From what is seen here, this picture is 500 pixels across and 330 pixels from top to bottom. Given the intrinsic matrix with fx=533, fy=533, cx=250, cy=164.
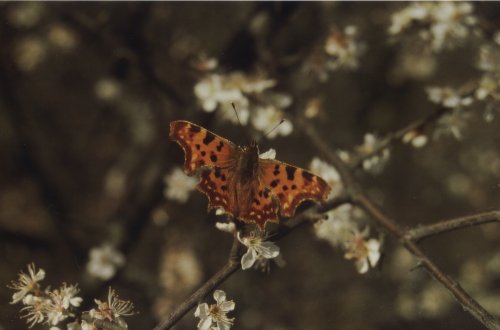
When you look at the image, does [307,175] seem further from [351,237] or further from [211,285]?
[351,237]

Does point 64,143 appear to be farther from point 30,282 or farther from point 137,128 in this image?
point 30,282

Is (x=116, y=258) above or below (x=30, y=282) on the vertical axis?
above

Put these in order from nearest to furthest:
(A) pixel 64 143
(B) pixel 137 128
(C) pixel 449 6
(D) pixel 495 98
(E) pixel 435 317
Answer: (D) pixel 495 98 → (C) pixel 449 6 → (B) pixel 137 128 → (E) pixel 435 317 → (A) pixel 64 143

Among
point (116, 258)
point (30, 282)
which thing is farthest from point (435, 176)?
point (30, 282)

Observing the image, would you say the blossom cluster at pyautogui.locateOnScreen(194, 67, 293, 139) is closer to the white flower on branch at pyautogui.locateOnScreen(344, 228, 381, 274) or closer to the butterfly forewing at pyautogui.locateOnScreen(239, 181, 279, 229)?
the white flower on branch at pyautogui.locateOnScreen(344, 228, 381, 274)

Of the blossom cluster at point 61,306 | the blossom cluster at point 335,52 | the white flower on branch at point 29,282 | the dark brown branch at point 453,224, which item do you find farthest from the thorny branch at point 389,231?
the blossom cluster at point 335,52

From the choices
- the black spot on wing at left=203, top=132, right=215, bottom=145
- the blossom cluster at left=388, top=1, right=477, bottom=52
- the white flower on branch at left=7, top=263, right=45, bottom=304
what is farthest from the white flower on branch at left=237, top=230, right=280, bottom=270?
the blossom cluster at left=388, top=1, right=477, bottom=52

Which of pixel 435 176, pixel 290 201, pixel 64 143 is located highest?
pixel 435 176

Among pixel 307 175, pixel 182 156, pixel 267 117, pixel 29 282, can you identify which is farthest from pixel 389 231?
pixel 182 156
